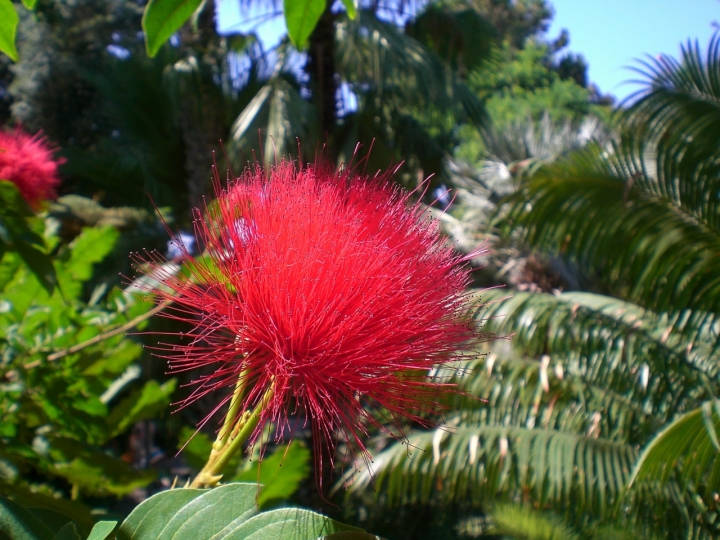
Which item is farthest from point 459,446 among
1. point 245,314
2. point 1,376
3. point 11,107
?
point 11,107

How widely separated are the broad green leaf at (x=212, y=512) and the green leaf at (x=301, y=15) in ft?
2.50

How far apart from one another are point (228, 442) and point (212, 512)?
0.12 m

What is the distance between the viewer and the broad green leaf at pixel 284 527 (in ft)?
2.33

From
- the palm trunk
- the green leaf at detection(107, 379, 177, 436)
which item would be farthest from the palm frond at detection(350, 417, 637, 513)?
the palm trunk

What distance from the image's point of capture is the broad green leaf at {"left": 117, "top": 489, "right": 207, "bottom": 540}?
2.42ft

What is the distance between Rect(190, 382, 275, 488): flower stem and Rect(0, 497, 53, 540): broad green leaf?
186mm

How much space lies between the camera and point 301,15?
3.43 ft

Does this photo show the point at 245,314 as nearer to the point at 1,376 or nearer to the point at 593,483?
the point at 1,376

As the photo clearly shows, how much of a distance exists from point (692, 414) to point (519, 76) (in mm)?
23249

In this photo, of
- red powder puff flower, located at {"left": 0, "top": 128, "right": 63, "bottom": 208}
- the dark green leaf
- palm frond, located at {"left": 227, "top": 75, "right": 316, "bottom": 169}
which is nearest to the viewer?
the dark green leaf

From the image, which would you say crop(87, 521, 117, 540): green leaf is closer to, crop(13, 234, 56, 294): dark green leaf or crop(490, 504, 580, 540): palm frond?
crop(13, 234, 56, 294): dark green leaf

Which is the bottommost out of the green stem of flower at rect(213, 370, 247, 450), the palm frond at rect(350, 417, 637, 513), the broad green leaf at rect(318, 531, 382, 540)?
the palm frond at rect(350, 417, 637, 513)

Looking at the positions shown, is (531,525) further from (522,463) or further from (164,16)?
(164,16)

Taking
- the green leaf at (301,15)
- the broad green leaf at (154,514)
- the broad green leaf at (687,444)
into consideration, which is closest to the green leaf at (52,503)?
the broad green leaf at (154,514)
